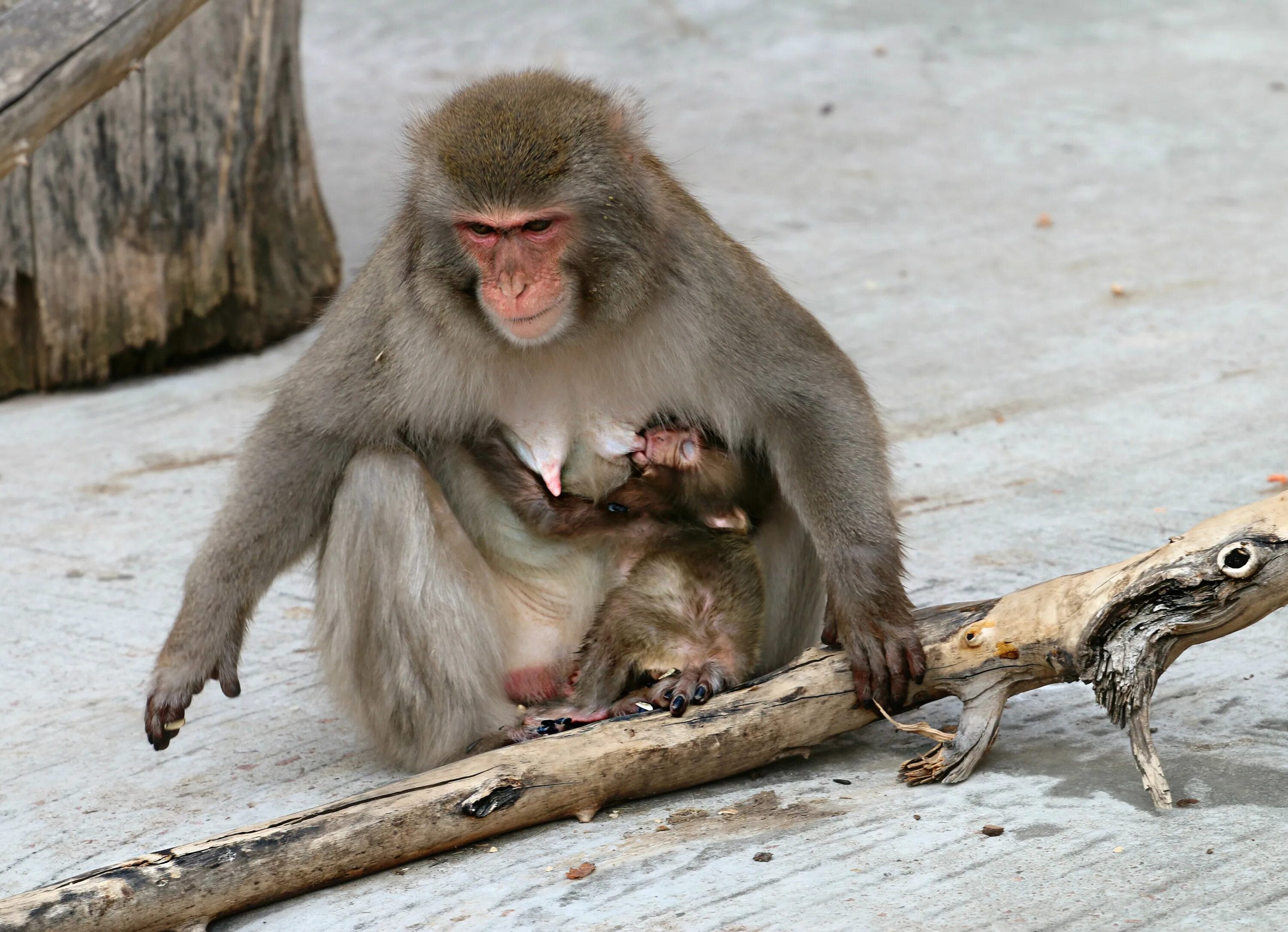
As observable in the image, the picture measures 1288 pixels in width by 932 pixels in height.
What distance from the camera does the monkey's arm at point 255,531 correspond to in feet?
12.8

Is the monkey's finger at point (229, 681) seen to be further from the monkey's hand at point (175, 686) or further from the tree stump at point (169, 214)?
the tree stump at point (169, 214)

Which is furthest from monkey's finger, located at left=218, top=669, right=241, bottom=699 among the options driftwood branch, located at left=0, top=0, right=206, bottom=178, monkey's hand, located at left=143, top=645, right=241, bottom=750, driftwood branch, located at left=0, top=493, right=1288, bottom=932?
driftwood branch, located at left=0, top=0, right=206, bottom=178

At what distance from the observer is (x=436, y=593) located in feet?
12.8

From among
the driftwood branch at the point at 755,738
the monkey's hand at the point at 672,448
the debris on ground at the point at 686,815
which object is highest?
the monkey's hand at the point at 672,448

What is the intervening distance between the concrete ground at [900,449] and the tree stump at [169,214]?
A: 0.80 feet

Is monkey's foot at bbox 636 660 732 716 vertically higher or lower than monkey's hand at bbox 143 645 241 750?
higher

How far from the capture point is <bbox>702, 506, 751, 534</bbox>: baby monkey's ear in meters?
4.15

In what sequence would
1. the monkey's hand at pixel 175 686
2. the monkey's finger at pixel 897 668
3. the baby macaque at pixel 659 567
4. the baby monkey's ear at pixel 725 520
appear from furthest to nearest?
the baby monkey's ear at pixel 725 520 → the baby macaque at pixel 659 567 → the monkey's hand at pixel 175 686 → the monkey's finger at pixel 897 668

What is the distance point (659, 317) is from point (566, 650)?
942 mm

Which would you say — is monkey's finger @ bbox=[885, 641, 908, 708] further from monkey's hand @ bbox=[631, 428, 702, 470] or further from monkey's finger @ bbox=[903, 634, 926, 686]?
monkey's hand @ bbox=[631, 428, 702, 470]

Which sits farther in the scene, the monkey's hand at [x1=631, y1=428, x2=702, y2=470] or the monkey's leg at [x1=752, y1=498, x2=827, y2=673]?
the monkey's leg at [x1=752, y1=498, x2=827, y2=673]

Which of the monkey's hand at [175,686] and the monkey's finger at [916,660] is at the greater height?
the monkey's finger at [916,660]

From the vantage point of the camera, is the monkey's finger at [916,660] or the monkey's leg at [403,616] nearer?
the monkey's finger at [916,660]

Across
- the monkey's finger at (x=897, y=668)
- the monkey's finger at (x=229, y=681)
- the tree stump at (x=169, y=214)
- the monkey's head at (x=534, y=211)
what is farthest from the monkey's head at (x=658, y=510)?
the tree stump at (x=169, y=214)
